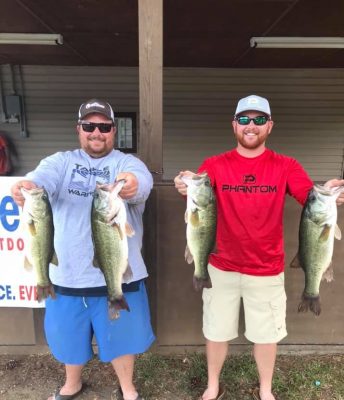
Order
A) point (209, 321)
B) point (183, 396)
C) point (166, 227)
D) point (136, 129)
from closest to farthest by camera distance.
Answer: point (209, 321) < point (183, 396) < point (166, 227) < point (136, 129)

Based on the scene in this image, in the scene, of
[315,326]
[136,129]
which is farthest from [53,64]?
[315,326]

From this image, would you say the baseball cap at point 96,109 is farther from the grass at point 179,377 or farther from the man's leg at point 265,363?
the grass at point 179,377

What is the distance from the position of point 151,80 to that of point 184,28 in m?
2.20

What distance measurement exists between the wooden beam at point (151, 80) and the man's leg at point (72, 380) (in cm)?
145

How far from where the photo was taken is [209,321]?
2.46 m

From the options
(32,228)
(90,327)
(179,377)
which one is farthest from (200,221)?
(179,377)

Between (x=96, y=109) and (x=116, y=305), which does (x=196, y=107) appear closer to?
(x=96, y=109)

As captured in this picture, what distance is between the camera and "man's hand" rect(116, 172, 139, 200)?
6.31ft

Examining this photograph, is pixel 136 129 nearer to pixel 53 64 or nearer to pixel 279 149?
pixel 53 64

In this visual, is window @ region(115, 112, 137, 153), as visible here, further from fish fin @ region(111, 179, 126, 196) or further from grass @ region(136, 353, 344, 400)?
fish fin @ region(111, 179, 126, 196)

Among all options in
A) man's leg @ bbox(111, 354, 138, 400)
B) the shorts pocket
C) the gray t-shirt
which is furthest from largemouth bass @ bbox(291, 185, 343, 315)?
man's leg @ bbox(111, 354, 138, 400)

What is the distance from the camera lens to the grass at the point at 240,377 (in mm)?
2723

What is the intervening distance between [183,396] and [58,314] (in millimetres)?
1121

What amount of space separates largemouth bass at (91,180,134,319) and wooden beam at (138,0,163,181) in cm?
→ 101
